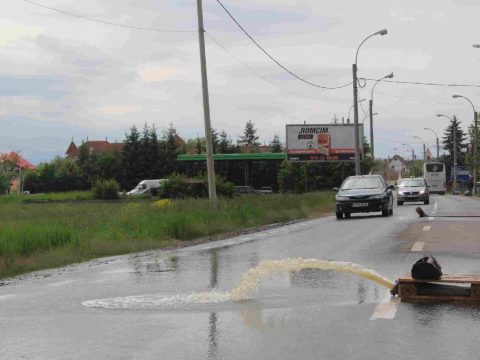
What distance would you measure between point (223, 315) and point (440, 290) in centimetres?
252

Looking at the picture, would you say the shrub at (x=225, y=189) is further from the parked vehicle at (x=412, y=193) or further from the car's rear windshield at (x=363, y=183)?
the car's rear windshield at (x=363, y=183)

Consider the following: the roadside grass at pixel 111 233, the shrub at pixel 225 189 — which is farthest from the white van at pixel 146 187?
the roadside grass at pixel 111 233

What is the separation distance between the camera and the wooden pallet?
7.57 meters

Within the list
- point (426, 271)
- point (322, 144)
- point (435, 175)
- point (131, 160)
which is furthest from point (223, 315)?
point (131, 160)

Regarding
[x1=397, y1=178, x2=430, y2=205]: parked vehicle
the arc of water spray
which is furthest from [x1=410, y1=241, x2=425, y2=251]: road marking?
[x1=397, y1=178, x2=430, y2=205]: parked vehicle

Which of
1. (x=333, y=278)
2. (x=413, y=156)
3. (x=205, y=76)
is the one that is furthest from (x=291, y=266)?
(x=413, y=156)

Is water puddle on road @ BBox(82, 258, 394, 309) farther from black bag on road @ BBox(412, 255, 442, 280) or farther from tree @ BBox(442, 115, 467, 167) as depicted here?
tree @ BBox(442, 115, 467, 167)

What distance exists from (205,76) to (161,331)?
19210 millimetres

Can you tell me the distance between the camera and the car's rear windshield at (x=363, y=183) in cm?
2711

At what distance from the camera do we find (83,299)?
861 cm

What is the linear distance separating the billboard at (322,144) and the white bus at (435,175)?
17098mm

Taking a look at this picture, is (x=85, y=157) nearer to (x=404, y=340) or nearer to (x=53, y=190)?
(x=53, y=190)

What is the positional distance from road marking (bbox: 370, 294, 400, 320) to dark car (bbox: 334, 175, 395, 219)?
18.4m

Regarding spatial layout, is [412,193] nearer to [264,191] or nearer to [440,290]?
[440,290]
